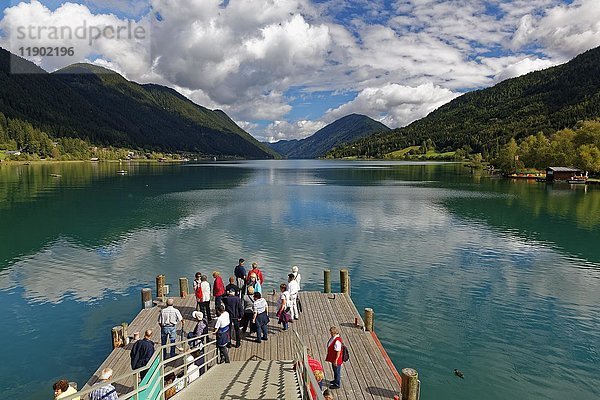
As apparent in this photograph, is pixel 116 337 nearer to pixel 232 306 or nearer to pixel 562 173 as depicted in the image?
pixel 232 306

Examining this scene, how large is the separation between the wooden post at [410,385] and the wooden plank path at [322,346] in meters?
1.37

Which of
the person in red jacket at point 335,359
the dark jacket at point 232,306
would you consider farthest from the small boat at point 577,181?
the dark jacket at point 232,306

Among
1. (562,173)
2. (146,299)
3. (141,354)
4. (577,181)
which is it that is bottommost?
(146,299)

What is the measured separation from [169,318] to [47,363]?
860cm

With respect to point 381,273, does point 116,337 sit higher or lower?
higher

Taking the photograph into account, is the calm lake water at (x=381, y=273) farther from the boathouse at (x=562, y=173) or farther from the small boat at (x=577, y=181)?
the boathouse at (x=562, y=173)

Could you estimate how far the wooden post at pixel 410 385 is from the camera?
12391 mm

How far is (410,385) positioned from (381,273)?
849 inches

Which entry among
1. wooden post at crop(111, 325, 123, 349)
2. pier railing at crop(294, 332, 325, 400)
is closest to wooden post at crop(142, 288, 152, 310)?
wooden post at crop(111, 325, 123, 349)

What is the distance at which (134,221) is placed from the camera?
57.4 metres

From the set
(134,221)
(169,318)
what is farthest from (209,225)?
(169,318)

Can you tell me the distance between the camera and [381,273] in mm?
33688

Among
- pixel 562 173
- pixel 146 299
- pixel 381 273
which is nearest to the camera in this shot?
pixel 146 299

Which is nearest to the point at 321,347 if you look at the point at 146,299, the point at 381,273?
the point at 146,299
